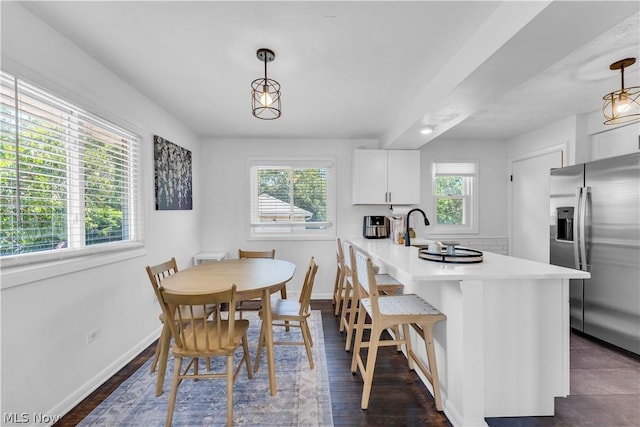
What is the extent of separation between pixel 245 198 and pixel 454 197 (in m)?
3.16

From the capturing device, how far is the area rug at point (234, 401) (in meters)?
1.80

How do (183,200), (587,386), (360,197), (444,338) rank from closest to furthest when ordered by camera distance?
(444,338) < (587,386) < (183,200) < (360,197)

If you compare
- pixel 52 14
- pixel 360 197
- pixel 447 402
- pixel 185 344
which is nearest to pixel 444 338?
pixel 447 402

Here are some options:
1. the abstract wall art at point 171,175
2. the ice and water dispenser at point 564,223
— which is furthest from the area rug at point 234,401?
the ice and water dispenser at point 564,223

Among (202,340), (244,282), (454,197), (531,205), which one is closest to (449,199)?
(454,197)

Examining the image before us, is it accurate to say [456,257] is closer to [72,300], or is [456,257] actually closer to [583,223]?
[583,223]

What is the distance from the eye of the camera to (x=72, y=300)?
194cm

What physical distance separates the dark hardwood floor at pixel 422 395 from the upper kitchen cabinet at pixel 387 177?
2022mm

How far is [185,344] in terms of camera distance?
178cm

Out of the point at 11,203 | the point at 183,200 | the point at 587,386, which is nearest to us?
the point at 11,203

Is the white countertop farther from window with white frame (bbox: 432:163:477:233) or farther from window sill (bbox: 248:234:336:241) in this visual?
window with white frame (bbox: 432:163:477:233)

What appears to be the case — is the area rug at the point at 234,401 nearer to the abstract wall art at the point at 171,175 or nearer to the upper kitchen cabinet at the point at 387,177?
the abstract wall art at the point at 171,175

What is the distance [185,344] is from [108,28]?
1984mm

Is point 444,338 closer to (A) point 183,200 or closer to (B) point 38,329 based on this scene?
(B) point 38,329
